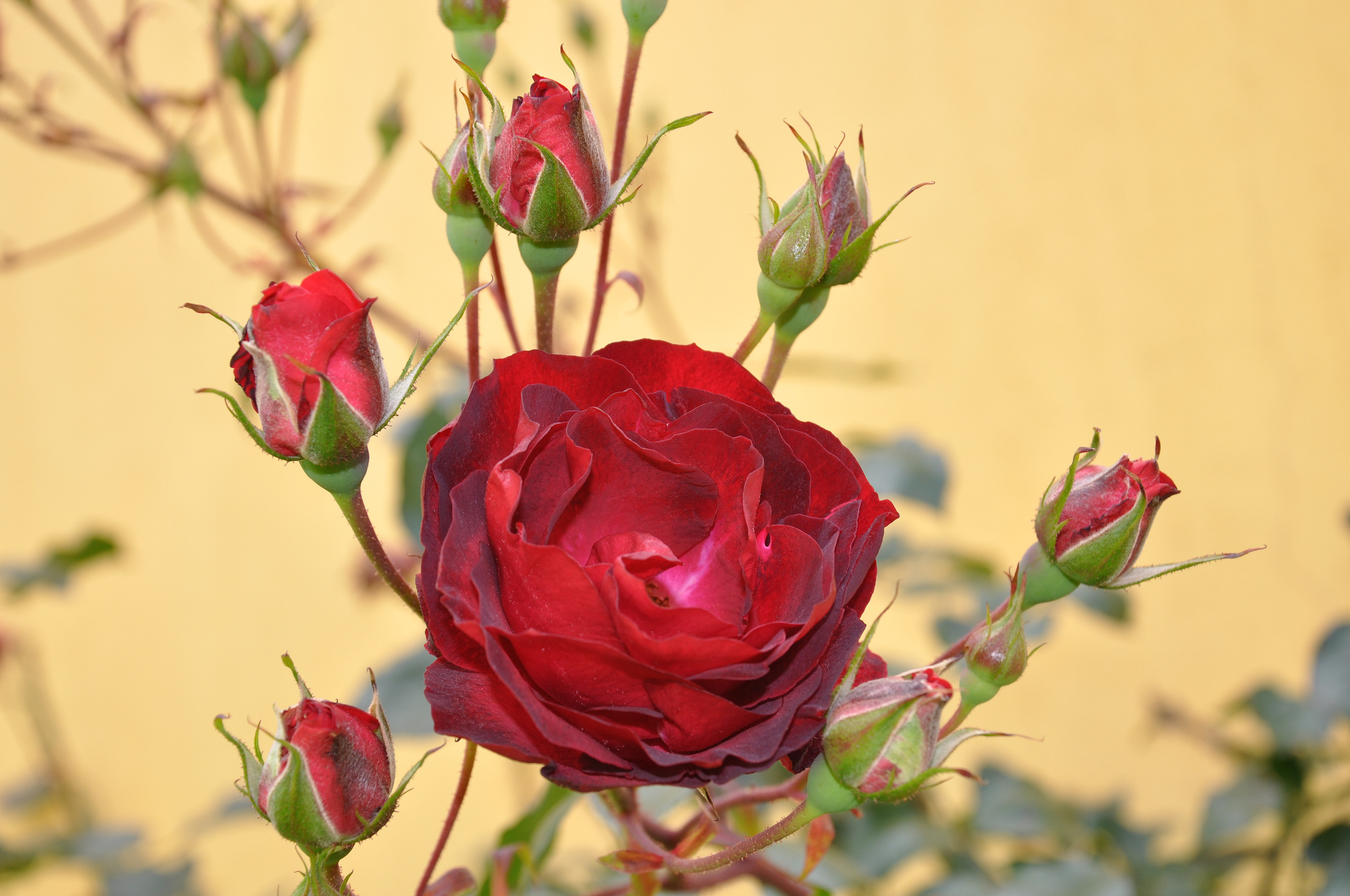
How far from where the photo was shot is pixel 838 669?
0.26m

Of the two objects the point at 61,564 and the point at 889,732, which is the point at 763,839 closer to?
the point at 889,732

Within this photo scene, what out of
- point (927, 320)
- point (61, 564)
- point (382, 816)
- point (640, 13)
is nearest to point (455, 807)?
point (382, 816)

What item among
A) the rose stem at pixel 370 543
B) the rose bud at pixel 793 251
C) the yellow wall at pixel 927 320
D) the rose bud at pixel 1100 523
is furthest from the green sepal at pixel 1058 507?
the yellow wall at pixel 927 320

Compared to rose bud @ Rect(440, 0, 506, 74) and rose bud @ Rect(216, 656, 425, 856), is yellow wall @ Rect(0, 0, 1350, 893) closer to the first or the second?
rose bud @ Rect(440, 0, 506, 74)

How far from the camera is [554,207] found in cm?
31

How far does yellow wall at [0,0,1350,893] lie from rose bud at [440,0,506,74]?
0.53 meters

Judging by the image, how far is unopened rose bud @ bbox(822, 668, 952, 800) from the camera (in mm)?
260

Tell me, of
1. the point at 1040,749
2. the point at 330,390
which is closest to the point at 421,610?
the point at 330,390

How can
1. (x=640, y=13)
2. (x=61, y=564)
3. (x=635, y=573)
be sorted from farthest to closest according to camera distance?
(x=61, y=564) → (x=640, y=13) → (x=635, y=573)

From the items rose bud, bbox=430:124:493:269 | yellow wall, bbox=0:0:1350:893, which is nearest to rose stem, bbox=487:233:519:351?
rose bud, bbox=430:124:493:269

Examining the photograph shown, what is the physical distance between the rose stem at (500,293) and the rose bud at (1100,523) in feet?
0.64

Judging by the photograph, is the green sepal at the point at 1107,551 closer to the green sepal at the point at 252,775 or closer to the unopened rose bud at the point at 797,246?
the unopened rose bud at the point at 797,246

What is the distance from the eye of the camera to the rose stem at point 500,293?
0.37 m

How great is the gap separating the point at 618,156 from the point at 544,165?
0.08m
